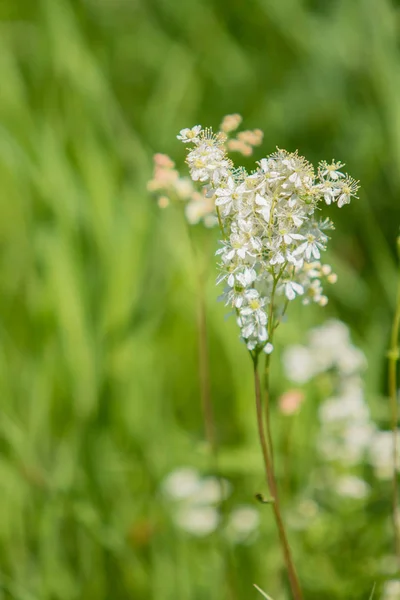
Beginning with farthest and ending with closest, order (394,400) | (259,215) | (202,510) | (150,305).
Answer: (150,305) < (202,510) < (394,400) < (259,215)

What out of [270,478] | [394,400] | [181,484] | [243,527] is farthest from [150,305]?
[270,478]

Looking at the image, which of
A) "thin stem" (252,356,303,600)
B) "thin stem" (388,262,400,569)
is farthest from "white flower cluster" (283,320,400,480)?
"thin stem" (252,356,303,600)

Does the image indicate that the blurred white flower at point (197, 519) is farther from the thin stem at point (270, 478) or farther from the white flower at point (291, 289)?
the white flower at point (291, 289)

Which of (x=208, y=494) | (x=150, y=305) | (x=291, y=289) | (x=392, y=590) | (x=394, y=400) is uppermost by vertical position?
(x=150, y=305)

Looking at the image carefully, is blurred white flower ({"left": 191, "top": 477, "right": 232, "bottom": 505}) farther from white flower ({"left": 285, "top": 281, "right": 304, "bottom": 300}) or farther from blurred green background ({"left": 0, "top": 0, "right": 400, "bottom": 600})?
white flower ({"left": 285, "top": 281, "right": 304, "bottom": 300})

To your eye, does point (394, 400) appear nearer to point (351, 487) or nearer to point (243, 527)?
point (351, 487)

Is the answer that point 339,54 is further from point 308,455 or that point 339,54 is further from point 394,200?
point 308,455
